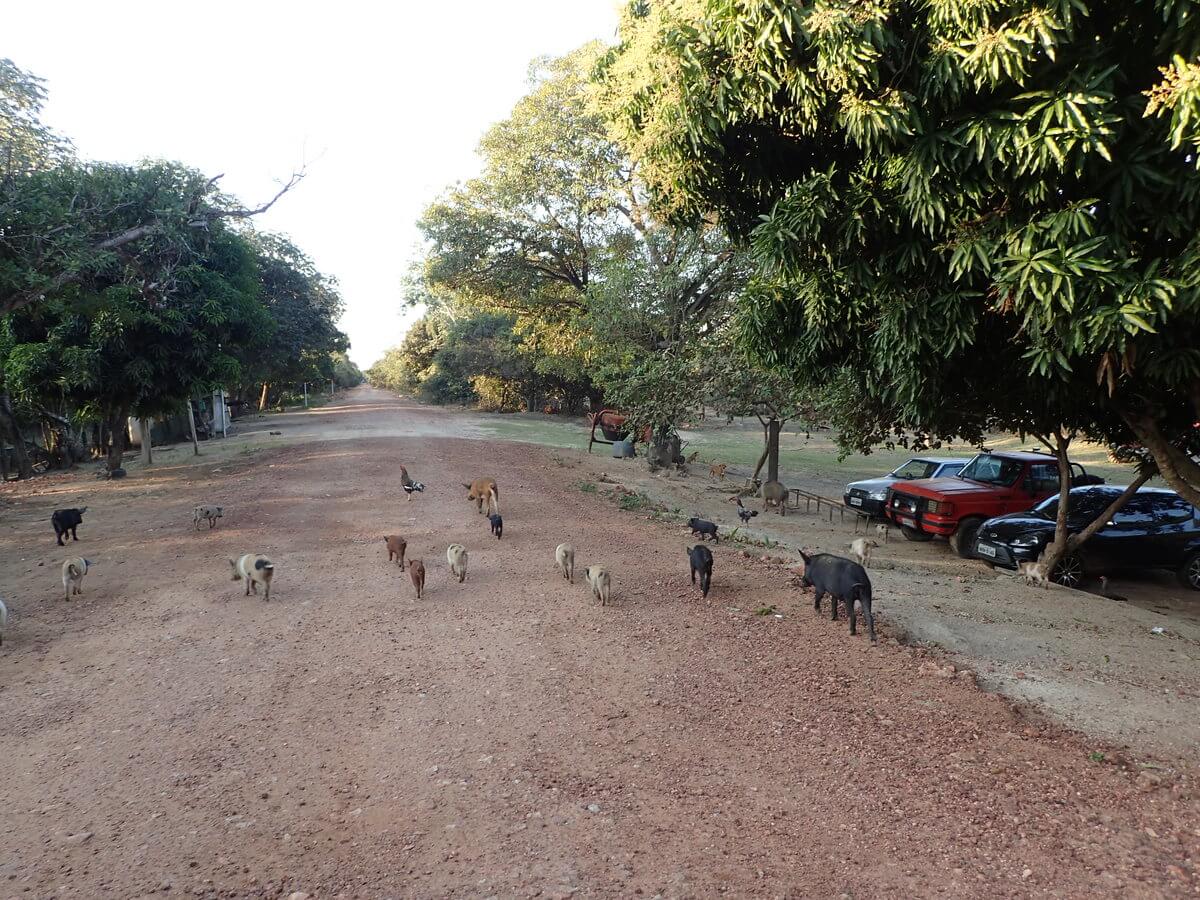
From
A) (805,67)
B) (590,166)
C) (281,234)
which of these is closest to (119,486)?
(590,166)

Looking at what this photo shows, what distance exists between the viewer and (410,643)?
678cm

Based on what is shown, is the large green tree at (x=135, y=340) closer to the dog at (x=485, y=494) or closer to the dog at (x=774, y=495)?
the dog at (x=485, y=494)

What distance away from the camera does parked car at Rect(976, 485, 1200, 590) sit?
37.6ft

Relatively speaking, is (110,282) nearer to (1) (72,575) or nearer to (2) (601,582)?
(1) (72,575)

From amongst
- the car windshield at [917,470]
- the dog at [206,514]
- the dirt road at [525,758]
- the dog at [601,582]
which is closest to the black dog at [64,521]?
the dog at [206,514]

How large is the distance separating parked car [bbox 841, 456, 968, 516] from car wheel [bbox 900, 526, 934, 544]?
2.91 ft

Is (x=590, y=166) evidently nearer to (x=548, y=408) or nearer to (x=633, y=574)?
(x=633, y=574)

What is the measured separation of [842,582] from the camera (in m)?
7.06

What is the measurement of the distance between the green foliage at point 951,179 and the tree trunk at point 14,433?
21.2m

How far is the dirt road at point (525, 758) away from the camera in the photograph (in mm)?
3607

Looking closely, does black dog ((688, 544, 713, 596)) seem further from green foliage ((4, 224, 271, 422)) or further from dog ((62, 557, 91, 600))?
green foliage ((4, 224, 271, 422))

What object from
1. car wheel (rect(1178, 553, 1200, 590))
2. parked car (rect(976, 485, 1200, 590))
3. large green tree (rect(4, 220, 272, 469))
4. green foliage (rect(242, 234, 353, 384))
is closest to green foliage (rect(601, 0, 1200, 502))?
parked car (rect(976, 485, 1200, 590))

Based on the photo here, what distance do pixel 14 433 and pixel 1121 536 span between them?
1059 inches

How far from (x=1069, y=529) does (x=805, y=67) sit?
31.3 feet
